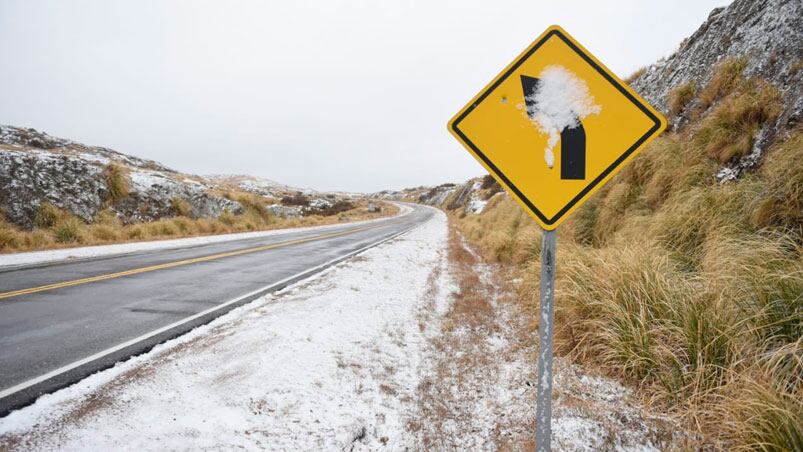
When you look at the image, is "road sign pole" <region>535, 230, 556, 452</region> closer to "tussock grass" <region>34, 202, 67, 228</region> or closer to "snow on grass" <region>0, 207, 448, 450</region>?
"snow on grass" <region>0, 207, 448, 450</region>

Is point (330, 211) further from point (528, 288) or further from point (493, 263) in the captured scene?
point (528, 288)

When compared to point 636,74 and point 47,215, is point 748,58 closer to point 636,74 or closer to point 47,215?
point 636,74

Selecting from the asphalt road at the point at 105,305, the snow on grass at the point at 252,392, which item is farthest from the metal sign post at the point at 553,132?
the asphalt road at the point at 105,305

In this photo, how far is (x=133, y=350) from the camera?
11.8 ft

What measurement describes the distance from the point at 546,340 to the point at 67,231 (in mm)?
15287

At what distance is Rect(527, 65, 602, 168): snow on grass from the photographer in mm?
1702

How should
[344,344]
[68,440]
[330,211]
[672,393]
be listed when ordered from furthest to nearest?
1. [330,211]
2. [344,344]
3. [672,393]
4. [68,440]

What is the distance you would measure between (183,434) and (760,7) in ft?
38.3

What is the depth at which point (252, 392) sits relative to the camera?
115 inches

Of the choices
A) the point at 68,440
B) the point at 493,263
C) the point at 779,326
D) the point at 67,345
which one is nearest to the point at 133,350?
the point at 67,345

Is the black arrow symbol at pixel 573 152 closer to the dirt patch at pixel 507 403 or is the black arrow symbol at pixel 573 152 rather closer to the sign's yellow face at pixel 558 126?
the sign's yellow face at pixel 558 126

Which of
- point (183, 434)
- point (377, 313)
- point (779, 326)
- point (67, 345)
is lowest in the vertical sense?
point (779, 326)

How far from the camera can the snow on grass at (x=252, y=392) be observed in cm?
240

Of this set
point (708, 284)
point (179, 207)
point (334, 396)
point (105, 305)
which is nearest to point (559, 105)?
point (708, 284)
